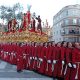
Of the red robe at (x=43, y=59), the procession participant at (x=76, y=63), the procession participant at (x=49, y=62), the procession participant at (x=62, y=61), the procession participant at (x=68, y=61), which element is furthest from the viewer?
the red robe at (x=43, y=59)

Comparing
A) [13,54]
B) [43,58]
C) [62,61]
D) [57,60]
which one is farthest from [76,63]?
[13,54]

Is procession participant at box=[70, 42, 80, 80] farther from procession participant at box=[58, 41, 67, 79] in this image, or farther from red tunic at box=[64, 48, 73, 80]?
procession participant at box=[58, 41, 67, 79]

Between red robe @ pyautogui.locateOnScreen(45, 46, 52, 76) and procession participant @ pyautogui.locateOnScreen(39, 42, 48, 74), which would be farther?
procession participant @ pyautogui.locateOnScreen(39, 42, 48, 74)

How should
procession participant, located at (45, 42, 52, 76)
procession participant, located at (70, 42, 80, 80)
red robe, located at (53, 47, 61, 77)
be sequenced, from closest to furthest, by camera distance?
1. procession participant, located at (70, 42, 80, 80)
2. red robe, located at (53, 47, 61, 77)
3. procession participant, located at (45, 42, 52, 76)

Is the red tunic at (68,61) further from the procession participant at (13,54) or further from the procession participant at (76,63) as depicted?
the procession participant at (13,54)

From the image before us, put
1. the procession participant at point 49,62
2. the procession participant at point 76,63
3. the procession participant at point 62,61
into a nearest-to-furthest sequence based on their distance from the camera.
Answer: the procession participant at point 76,63
the procession participant at point 62,61
the procession participant at point 49,62

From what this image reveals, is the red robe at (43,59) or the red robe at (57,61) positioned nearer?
the red robe at (57,61)

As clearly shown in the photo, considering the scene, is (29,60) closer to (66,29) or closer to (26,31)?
(26,31)

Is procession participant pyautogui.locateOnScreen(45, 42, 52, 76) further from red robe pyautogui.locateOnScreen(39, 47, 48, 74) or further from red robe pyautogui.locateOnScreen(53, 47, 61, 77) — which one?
red robe pyautogui.locateOnScreen(53, 47, 61, 77)

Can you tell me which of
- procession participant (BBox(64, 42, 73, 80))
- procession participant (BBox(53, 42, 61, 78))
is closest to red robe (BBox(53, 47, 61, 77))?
procession participant (BBox(53, 42, 61, 78))

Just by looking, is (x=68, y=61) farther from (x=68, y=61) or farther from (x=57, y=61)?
(x=57, y=61)

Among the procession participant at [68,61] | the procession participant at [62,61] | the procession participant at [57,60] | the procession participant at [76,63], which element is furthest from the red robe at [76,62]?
the procession participant at [57,60]

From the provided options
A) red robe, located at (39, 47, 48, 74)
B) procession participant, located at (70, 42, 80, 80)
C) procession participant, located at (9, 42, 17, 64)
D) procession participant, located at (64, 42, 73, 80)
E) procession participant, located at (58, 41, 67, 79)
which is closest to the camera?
procession participant, located at (70, 42, 80, 80)

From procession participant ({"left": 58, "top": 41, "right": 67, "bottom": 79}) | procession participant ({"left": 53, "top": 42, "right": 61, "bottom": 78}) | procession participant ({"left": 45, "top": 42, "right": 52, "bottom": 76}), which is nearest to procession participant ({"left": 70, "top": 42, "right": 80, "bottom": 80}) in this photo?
procession participant ({"left": 58, "top": 41, "right": 67, "bottom": 79})
